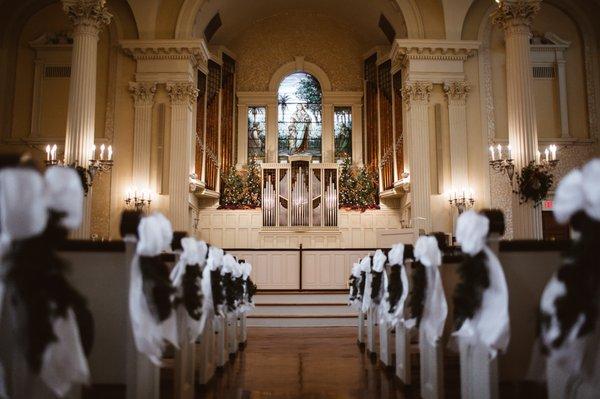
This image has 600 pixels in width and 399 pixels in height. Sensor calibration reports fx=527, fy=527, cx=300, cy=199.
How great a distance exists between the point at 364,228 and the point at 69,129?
24.9 ft

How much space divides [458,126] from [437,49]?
1691 mm

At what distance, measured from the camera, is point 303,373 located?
5.12 m

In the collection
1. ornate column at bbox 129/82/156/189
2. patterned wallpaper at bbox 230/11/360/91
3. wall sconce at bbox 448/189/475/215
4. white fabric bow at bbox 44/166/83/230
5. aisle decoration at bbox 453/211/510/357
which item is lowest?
aisle decoration at bbox 453/211/510/357

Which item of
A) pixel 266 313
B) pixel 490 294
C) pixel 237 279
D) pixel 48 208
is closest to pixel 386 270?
pixel 237 279

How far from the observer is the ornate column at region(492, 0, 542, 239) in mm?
8781

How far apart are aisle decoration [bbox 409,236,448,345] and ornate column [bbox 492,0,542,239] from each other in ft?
18.1

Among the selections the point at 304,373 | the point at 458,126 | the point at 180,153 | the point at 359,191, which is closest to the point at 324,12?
the point at 359,191

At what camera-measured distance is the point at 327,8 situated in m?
14.6

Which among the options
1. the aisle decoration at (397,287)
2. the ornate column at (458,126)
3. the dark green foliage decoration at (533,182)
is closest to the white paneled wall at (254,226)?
the ornate column at (458,126)

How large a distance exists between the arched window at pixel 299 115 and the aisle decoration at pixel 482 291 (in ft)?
38.9

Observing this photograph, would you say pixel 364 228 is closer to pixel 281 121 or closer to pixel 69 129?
pixel 281 121

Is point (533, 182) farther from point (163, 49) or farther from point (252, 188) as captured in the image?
point (163, 49)

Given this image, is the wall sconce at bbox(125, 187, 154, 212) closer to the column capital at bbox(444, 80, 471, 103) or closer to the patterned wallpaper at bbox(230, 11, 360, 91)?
the patterned wallpaper at bbox(230, 11, 360, 91)

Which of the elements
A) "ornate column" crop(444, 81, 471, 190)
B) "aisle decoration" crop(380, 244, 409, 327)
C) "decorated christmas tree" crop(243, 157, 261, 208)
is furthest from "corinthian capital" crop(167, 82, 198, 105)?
"aisle decoration" crop(380, 244, 409, 327)
